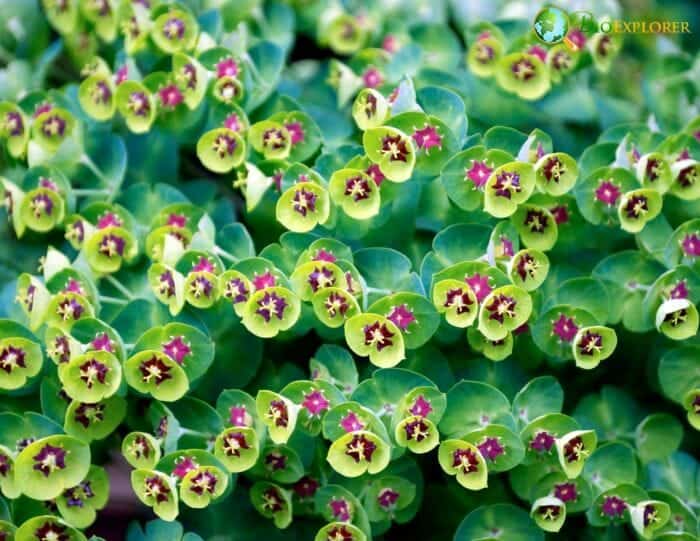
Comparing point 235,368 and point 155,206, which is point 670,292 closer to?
point 235,368

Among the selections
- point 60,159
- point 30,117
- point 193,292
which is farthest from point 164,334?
point 30,117

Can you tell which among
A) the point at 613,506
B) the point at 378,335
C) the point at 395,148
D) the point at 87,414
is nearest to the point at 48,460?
the point at 87,414

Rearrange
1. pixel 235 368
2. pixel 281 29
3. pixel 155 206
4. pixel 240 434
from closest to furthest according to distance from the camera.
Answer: pixel 240 434
pixel 235 368
pixel 155 206
pixel 281 29

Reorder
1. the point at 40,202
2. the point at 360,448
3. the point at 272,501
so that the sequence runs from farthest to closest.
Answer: the point at 40,202, the point at 272,501, the point at 360,448

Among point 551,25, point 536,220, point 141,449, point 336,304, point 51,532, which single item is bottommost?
point 51,532

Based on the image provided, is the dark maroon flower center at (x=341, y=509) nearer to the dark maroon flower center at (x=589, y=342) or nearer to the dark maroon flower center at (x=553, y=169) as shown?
the dark maroon flower center at (x=589, y=342)

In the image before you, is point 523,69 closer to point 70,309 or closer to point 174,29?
point 174,29
